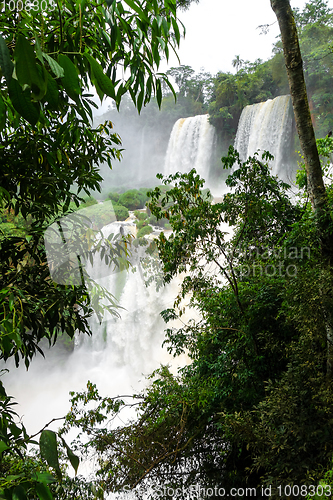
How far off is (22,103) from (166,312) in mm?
2658

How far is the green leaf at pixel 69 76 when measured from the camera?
388 millimetres

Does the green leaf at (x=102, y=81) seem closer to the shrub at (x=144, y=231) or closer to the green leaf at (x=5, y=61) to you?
the green leaf at (x=5, y=61)

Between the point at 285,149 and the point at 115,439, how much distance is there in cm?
773

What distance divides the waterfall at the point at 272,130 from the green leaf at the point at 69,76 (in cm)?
771

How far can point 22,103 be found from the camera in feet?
1.26

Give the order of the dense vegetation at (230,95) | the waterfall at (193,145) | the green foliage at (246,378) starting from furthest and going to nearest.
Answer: the waterfall at (193,145), the dense vegetation at (230,95), the green foliage at (246,378)

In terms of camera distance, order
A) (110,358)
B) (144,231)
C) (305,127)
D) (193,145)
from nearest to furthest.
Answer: (305,127), (110,358), (144,231), (193,145)

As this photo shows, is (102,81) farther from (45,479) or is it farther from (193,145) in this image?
(193,145)

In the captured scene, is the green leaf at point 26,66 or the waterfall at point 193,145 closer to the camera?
the green leaf at point 26,66

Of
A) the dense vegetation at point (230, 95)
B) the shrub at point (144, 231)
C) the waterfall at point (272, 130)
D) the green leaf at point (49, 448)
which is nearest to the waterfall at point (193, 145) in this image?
the dense vegetation at point (230, 95)

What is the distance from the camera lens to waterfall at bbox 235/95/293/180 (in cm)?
789

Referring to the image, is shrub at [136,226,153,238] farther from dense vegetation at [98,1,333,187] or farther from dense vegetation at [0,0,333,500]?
dense vegetation at [0,0,333,500]

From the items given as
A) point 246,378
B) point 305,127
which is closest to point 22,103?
point 305,127

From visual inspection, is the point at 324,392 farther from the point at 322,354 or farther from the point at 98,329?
the point at 98,329
